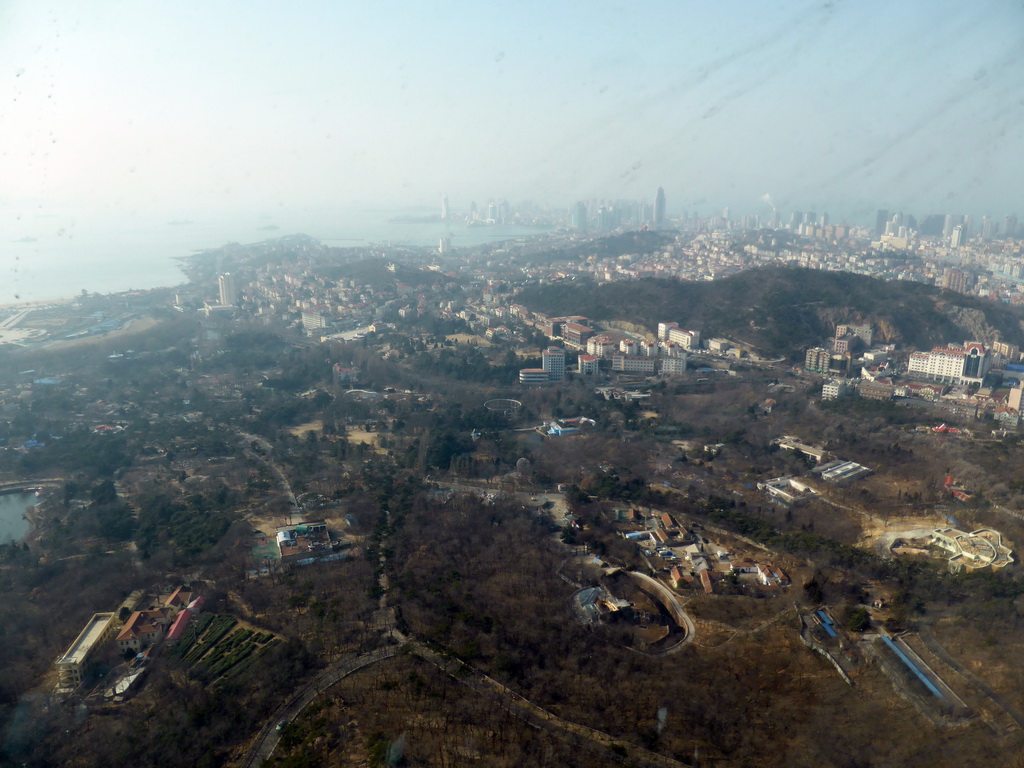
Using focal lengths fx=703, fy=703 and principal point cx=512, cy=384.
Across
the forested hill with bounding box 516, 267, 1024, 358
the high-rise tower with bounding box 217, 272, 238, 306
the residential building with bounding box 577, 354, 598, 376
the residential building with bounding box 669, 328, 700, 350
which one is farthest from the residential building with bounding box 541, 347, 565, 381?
the high-rise tower with bounding box 217, 272, 238, 306

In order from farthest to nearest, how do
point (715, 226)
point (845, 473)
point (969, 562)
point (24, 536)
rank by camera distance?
1. point (715, 226)
2. point (845, 473)
3. point (24, 536)
4. point (969, 562)

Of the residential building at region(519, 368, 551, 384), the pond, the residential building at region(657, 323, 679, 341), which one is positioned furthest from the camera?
the residential building at region(657, 323, 679, 341)

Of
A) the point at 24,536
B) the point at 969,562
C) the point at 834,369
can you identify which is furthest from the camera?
the point at 834,369

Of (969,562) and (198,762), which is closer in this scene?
(198,762)

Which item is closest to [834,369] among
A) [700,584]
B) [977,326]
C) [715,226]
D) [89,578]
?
[977,326]

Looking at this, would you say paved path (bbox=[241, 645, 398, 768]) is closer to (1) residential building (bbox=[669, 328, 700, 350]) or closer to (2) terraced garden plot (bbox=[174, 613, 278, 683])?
(2) terraced garden plot (bbox=[174, 613, 278, 683])

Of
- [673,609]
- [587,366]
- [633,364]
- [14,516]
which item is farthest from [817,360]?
[14,516]

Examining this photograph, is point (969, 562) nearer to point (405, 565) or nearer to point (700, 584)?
point (700, 584)
